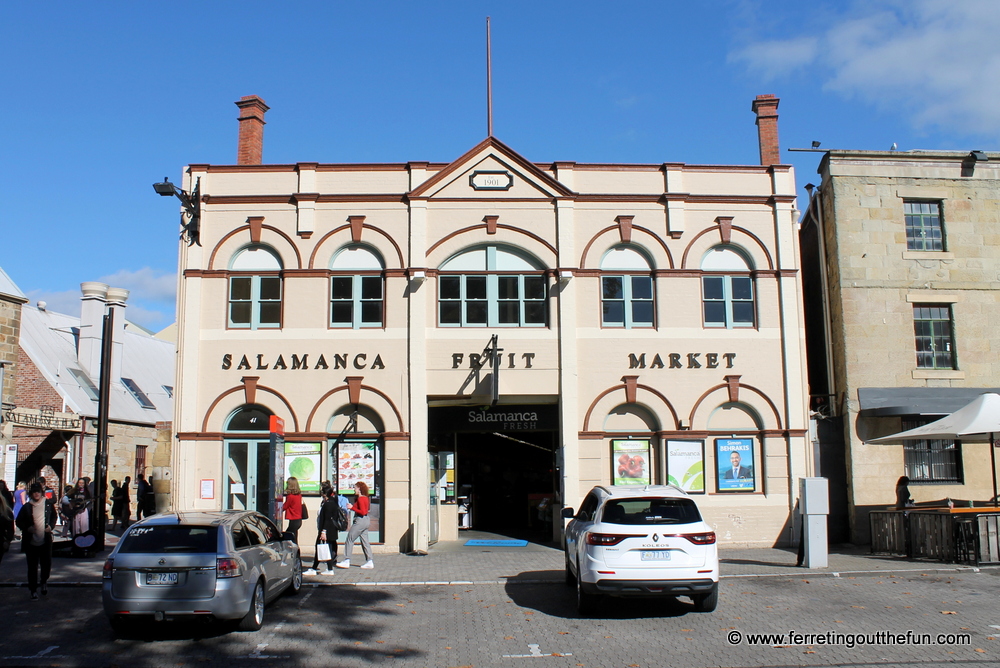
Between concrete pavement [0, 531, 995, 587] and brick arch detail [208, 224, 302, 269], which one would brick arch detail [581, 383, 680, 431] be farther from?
brick arch detail [208, 224, 302, 269]

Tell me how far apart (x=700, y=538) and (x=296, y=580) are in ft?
20.2

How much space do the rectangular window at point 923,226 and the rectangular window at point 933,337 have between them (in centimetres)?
149

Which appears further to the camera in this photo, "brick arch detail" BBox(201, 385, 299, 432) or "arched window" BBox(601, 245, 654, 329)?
"arched window" BBox(601, 245, 654, 329)

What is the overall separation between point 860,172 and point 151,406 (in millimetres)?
26393

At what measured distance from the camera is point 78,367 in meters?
31.2

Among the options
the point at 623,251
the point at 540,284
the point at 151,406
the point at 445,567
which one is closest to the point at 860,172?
the point at 623,251

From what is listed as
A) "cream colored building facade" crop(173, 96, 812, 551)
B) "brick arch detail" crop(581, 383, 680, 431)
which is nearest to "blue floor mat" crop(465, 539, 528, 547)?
"cream colored building facade" crop(173, 96, 812, 551)

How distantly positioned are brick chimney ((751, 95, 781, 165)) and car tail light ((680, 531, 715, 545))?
12927mm

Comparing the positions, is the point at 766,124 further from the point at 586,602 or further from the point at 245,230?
the point at 586,602

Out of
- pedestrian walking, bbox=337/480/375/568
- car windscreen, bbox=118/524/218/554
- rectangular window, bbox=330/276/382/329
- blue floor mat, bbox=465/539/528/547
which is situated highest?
rectangular window, bbox=330/276/382/329

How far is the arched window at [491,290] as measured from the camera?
64.7 feet

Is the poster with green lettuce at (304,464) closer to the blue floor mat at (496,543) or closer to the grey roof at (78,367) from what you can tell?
the blue floor mat at (496,543)

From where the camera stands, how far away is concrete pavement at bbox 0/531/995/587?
48.5 ft

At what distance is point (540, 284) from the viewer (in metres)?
19.9
